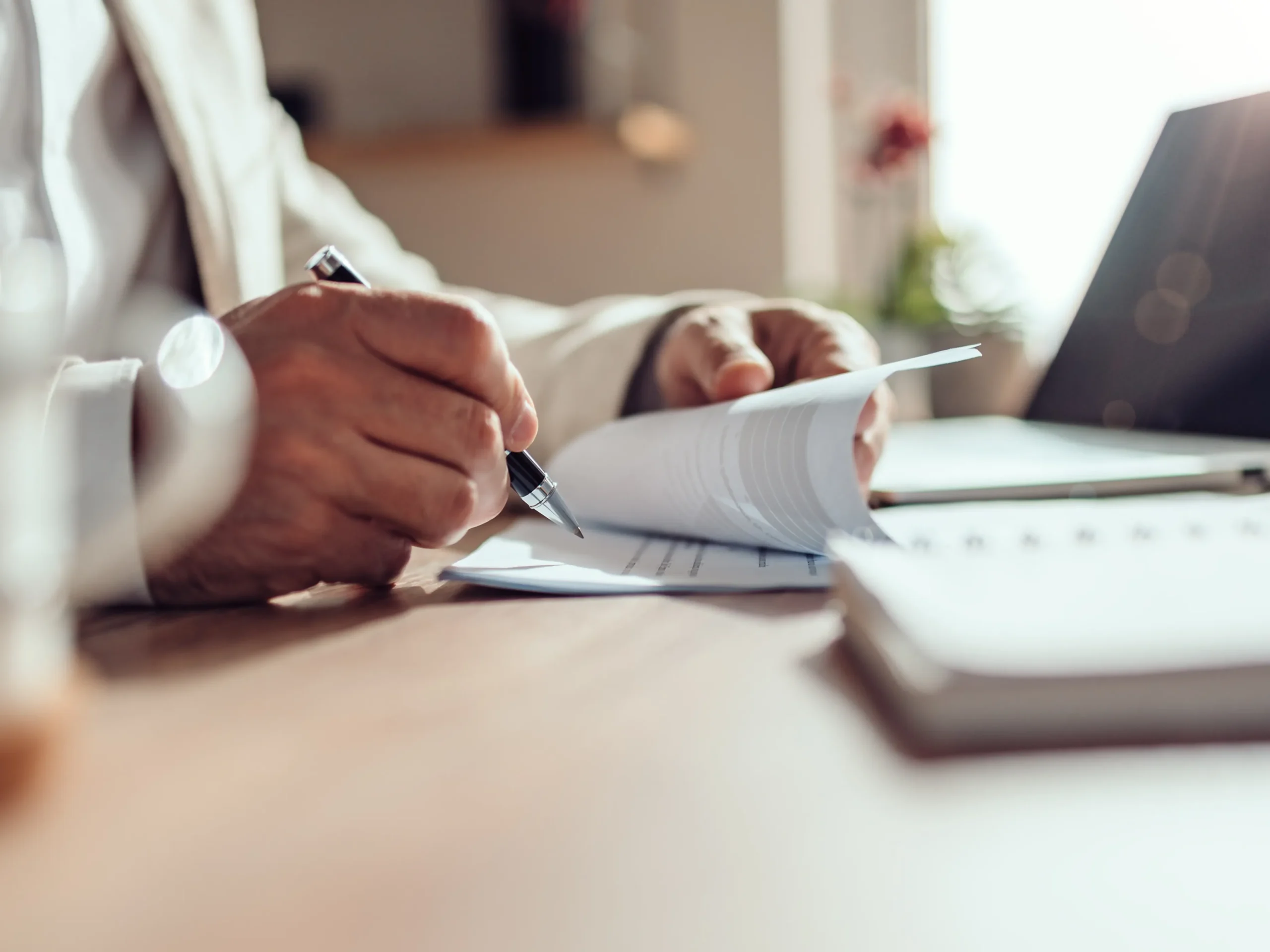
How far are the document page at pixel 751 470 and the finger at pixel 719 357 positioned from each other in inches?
0.9

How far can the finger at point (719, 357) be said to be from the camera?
53cm

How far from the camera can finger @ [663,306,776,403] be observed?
526 mm

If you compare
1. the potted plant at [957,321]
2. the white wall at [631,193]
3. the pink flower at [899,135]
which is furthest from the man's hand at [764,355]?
the white wall at [631,193]

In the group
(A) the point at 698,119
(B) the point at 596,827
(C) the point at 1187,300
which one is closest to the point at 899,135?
(A) the point at 698,119

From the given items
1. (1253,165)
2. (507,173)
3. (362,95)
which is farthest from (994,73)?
(1253,165)

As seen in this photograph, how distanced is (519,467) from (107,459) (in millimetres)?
167

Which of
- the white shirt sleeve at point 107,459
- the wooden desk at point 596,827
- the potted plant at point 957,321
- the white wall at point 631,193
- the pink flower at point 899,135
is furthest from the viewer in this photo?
the white wall at point 631,193

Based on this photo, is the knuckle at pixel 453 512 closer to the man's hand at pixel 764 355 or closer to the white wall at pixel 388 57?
the man's hand at pixel 764 355

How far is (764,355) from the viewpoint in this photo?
0.63 metres

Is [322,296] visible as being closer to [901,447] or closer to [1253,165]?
[901,447]

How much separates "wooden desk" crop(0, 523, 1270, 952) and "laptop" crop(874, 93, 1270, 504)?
0.34m

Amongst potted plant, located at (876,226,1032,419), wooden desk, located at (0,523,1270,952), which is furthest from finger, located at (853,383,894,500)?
potted plant, located at (876,226,1032,419)

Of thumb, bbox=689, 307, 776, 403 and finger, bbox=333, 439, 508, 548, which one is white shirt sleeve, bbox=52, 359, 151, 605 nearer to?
finger, bbox=333, 439, 508, 548

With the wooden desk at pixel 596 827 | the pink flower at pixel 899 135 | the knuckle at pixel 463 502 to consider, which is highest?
the pink flower at pixel 899 135
